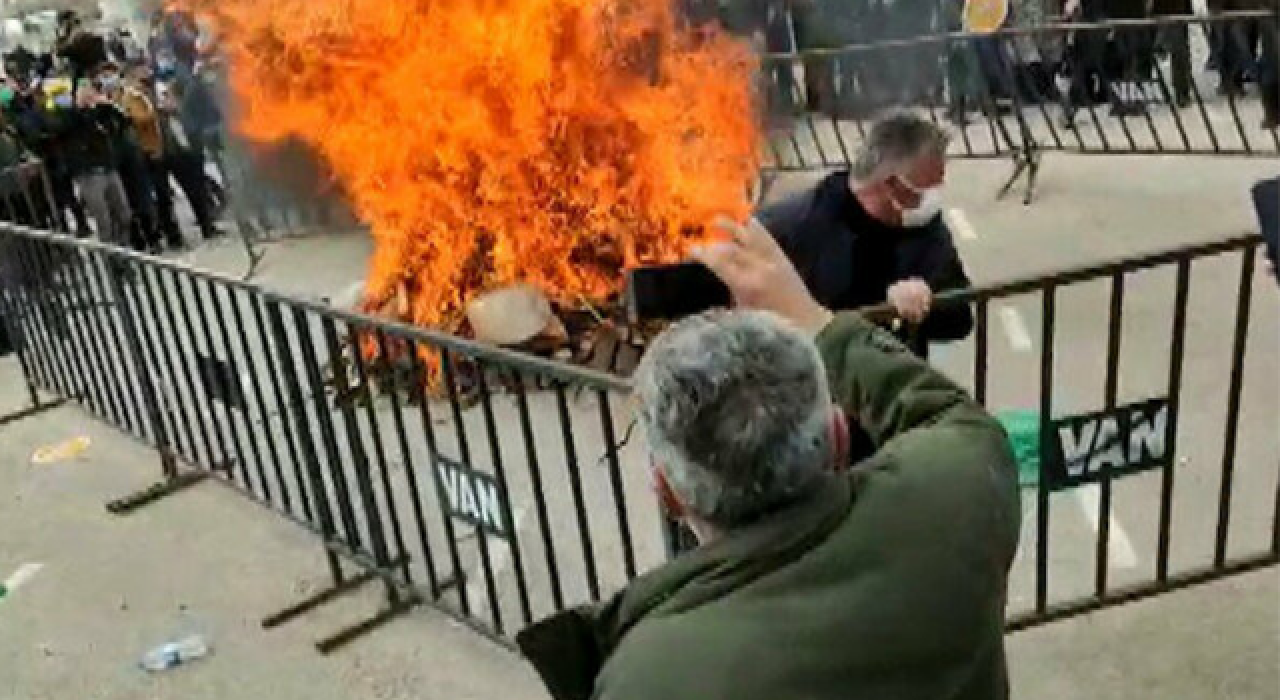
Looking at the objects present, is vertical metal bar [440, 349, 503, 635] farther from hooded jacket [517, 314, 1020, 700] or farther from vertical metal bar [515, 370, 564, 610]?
hooded jacket [517, 314, 1020, 700]

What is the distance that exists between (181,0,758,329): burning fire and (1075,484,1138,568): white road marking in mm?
2981

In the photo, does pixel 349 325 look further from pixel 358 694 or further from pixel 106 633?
pixel 106 633

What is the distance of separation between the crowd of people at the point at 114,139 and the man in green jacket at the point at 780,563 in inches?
398

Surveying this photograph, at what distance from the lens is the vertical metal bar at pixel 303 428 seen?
503cm

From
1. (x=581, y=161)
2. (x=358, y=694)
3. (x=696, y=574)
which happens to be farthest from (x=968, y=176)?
(x=696, y=574)

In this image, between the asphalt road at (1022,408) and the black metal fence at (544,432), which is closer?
the black metal fence at (544,432)

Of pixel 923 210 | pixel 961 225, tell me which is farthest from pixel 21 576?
pixel 961 225

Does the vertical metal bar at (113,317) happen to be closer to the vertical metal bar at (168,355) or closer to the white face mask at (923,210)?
the vertical metal bar at (168,355)

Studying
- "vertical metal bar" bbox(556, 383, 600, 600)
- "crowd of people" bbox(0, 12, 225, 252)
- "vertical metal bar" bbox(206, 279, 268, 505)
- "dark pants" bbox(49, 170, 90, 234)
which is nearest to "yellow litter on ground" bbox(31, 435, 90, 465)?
"vertical metal bar" bbox(206, 279, 268, 505)

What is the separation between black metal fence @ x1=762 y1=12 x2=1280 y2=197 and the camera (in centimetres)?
1164

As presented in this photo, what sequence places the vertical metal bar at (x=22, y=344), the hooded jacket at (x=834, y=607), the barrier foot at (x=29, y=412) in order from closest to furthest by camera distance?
the hooded jacket at (x=834, y=607)
the barrier foot at (x=29, y=412)
the vertical metal bar at (x=22, y=344)

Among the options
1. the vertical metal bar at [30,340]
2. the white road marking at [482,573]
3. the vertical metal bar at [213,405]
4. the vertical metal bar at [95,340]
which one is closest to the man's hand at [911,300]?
the white road marking at [482,573]

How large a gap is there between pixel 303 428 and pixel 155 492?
2.03 m

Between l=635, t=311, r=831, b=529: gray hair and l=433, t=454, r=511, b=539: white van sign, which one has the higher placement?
l=635, t=311, r=831, b=529: gray hair
